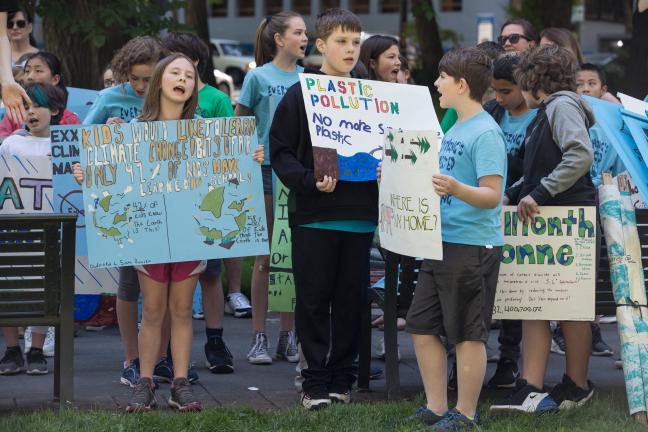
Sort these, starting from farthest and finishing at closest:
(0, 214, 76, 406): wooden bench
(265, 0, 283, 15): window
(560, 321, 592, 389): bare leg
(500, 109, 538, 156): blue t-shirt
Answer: (265, 0, 283, 15): window, (500, 109, 538, 156): blue t-shirt, (560, 321, 592, 389): bare leg, (0, 214, 76, 406): wooden bench

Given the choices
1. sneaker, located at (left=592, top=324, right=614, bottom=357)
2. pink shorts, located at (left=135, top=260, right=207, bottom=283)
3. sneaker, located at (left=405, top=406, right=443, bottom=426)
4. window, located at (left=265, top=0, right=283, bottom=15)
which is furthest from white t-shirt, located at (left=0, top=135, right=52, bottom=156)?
window, located at (left=265, top=0, right=283, bottom=15)

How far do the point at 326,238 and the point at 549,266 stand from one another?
3.69 ft

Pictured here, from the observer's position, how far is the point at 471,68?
5.62 metres

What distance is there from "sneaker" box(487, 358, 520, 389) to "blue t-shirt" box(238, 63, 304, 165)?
1.91 meters

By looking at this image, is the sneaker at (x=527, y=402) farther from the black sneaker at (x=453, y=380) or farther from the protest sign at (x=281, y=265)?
the protest sign at (x=281, y=265)

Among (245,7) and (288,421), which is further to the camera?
(245,7)

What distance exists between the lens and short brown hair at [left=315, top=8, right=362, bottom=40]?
19.8ft

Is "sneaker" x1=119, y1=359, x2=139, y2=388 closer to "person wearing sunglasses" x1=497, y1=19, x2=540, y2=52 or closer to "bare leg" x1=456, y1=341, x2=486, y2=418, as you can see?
"bare leg" x1=456, y1=341, x2=486, y2=418

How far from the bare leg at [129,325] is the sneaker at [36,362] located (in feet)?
1.98

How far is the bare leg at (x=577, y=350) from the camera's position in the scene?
20.1 ft

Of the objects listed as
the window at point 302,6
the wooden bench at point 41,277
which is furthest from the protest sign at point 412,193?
the window at point 302,6

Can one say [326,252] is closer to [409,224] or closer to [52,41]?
[409,224]

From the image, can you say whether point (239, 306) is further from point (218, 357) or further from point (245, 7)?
point (245, 7)

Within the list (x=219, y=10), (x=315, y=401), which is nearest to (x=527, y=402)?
(x=315, y=401)
